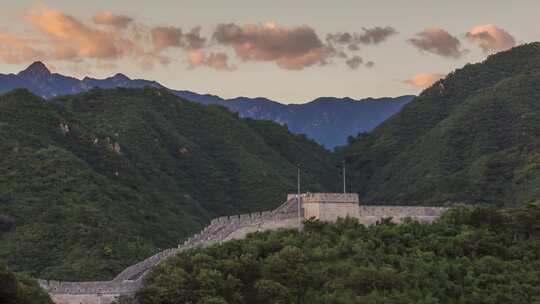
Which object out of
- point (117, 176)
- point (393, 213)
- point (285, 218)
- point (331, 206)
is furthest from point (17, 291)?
point (117, 176)

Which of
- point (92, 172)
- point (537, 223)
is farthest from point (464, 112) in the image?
point (537, 223)

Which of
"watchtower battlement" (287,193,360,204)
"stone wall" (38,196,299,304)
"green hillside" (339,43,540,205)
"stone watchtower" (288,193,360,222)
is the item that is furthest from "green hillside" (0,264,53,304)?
"green hillside" (339,43,540,205)

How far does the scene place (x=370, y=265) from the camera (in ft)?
232

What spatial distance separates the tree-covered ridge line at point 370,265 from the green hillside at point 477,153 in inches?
1652

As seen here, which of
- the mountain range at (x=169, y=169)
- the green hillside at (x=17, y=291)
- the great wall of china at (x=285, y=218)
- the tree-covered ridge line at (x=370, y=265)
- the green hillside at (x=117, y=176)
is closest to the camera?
the green hillside at (x=17, y=291)

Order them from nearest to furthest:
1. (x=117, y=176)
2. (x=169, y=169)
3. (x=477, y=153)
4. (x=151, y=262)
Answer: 1. (x=151, y=262)
2. (x=117, y=176)
3. (x=477, y=153)
4. (x=169, y=169)

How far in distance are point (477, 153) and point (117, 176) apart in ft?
177

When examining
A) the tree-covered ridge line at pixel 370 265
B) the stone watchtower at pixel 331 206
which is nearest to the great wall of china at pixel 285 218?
the stone watchtower at pixel 331 206

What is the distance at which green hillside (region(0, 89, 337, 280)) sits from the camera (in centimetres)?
9800

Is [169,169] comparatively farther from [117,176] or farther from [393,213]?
[393,213]

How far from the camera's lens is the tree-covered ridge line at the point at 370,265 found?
67.1 m

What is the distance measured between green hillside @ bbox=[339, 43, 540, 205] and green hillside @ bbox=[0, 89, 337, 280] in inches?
531

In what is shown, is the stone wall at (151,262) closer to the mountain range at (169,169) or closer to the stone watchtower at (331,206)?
the stone watchtower at (331,206)

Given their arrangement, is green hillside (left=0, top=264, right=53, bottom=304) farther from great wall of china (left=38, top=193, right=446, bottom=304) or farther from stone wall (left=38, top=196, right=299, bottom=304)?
great wall of china (left=38, top=193, right=446, bottom=304)
